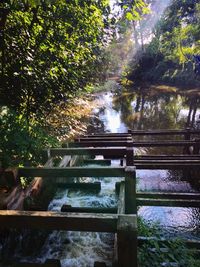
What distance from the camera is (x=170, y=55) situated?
27.2 meters

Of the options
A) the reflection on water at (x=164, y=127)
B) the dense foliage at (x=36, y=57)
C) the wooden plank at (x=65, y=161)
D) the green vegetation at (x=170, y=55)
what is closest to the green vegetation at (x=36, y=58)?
the dense foliage at (x=36, y=57)

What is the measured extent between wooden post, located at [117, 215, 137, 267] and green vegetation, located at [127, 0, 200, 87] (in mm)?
16544

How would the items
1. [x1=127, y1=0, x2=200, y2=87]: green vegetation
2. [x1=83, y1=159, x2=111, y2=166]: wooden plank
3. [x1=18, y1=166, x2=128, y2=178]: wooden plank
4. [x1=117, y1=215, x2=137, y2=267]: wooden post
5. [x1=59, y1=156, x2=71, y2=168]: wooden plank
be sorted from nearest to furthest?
[x1=117, y1=215, x2=137, y2=267]: wooden post < [x1=18, y1=166, x2=128, y2=178]: wooden plank < [x1=59, y1=156, x2=71, y2=168]: wooden plank < [x1=83, y1=159, x2=111, y2=166]: wooden plank < [x1=127, y1=0, x2=200, y2=87]: green vegetation

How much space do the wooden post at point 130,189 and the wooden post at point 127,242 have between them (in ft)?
3.87

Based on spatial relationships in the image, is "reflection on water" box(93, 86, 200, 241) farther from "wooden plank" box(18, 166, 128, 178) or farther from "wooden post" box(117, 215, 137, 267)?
"wooden post" box(117, 215, 137, 267)

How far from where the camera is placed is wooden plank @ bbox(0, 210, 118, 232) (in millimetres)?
2186

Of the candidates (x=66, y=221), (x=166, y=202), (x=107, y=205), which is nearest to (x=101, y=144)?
(x=107, y=205)

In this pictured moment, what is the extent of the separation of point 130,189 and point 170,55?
26444 mm

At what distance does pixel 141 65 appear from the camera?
34.6 metres

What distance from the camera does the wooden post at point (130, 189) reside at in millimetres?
3221

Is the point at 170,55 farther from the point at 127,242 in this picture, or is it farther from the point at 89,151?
the point at 127,242

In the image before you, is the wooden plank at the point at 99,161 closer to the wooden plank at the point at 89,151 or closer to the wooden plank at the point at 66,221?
the wooden plank at the point at 89,151

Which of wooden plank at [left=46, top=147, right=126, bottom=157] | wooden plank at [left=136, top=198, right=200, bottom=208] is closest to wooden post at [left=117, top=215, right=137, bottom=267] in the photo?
wooden plank at [left=136, top=198, right=200, bottom=208]

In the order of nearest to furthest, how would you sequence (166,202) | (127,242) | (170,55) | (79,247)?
1. (127,242)
2. (79,247)
3. (166,202)
4. (170,55)
